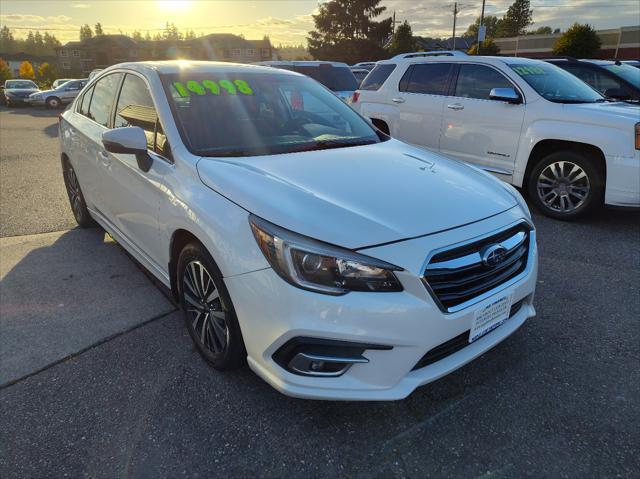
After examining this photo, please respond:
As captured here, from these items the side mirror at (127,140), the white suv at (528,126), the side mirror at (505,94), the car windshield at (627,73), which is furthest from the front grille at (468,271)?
the car windshield at (627,73)

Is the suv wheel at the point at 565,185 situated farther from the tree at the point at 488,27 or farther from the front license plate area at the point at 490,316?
the tree at the point at 488,27

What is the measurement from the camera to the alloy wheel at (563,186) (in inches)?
203

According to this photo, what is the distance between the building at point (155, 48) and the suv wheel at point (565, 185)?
7298cm

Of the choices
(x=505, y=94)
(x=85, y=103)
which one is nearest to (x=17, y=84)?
(x=85, y=103)

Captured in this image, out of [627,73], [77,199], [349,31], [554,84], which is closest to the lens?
[77,199]

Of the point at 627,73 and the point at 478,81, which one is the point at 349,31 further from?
the point at 478,81

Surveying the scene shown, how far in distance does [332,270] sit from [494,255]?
0.81 meters

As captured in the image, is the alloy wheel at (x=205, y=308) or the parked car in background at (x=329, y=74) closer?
the alloy wheel at (x=205, y=308)

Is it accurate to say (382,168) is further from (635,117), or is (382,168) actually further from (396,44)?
(396,44)

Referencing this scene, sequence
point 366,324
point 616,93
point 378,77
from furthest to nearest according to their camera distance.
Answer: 1. point 378,77
2. point 616,93
3. point 366,324

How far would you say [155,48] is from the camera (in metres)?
76.9

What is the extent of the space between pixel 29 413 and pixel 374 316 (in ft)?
6.20

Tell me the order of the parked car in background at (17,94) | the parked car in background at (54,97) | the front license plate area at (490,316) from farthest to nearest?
the parked car in background at (17,94)
the parked car in background at (54,97)
the front license plate area at (490,316)

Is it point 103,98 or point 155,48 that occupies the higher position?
point 155,48
